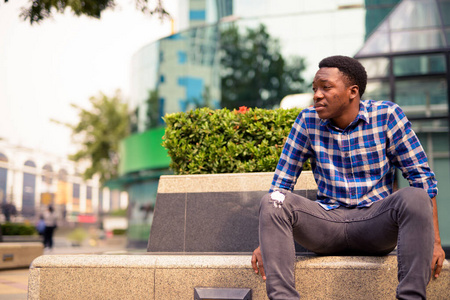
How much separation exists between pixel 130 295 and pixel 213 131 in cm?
216

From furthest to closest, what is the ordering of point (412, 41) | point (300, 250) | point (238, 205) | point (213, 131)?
point (412, 41) → point (213, 131) → point (238, 205) → point (300, 250)

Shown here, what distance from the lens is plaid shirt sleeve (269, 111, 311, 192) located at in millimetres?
3061

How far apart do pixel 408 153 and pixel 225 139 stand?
7.94 ft

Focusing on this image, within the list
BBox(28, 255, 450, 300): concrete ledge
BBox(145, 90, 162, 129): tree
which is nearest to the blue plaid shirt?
BBox(28, 255, 450, 300): concrete ledge

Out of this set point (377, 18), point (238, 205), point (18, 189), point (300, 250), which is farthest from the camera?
point (18, 189)

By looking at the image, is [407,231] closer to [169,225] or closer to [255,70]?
[169,225]

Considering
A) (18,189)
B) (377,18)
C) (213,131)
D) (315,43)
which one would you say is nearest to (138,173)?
(315,43)

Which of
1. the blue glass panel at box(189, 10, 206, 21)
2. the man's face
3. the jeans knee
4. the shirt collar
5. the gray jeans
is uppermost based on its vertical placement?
the blue glass panel at box(189, 10, 206, 21)

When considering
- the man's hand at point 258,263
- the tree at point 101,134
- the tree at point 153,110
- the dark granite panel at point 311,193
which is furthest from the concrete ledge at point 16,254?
the tree at point 101,134

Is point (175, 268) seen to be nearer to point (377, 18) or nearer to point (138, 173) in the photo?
point (377, 18)

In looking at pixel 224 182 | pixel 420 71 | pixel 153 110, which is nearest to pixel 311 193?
pixel 224 182

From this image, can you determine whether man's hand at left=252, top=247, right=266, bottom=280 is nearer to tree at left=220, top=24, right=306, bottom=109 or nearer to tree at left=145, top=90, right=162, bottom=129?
tree at left=220, top=24, right=306, bottom=109

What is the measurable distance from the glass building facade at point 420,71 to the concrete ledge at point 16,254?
8933 millimetres

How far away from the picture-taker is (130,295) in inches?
128
